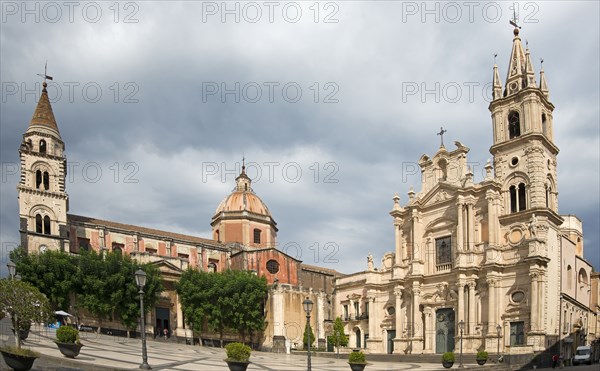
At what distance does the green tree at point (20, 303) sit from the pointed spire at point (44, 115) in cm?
3467

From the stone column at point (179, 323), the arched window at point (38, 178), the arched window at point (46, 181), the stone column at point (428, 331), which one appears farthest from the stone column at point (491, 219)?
the arched window at point (38, 178)

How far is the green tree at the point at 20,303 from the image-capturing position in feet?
69.9

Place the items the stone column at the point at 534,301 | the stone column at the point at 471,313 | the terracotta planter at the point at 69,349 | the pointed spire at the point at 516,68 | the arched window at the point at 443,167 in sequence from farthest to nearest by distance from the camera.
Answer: the arched window at the point at 443,167 → the pointed spire at the point at 516,68 → the stone column at the point at 471,313 → the stone column at the point at 534,301 → the terracotta planter at the point at 69,349

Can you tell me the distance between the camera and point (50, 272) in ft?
142

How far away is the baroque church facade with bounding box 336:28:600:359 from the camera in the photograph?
136 feet

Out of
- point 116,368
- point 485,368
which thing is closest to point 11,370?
point 116,368

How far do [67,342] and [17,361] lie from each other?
543cm

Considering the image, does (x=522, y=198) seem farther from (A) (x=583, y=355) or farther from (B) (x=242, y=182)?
(B) (x=242, y=182)

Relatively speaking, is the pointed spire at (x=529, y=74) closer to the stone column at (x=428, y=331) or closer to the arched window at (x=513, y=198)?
the arched window at (x=513, y=198)

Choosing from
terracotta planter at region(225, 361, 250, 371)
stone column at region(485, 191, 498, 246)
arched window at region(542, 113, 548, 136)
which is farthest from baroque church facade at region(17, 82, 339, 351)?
terracotta planter at region(225, 361, 250, 371)

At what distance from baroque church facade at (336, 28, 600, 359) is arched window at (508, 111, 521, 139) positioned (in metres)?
0.08

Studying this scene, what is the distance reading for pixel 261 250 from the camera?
199 ft

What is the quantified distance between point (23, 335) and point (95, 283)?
17.7 meters

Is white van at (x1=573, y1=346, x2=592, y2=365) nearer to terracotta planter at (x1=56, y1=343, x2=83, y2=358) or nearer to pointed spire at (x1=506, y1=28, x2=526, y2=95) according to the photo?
pointed spire at (x1=506, y1=28, x2=526, y2=95)
